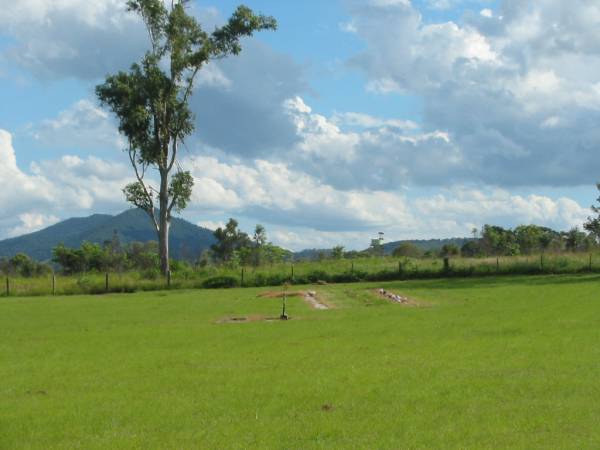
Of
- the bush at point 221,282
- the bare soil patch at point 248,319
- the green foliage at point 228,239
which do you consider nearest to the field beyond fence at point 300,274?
the bush at point 221,282

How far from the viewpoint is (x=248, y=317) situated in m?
27.8

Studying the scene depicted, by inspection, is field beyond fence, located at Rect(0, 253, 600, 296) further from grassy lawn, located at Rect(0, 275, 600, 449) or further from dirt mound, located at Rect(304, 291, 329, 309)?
grassy lawn, located at Rect(0, 275, 600, 449)

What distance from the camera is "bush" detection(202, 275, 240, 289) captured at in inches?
1965

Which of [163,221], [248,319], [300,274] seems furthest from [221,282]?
[248,319]

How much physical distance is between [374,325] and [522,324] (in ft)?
14.6

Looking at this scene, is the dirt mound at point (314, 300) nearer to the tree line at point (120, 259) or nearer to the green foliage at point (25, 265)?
the tree line at point (120, 259)

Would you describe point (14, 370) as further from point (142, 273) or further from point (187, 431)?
point (142, 273)

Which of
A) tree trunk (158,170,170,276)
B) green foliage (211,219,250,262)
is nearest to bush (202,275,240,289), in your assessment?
tree trunk (158,170,170,276)

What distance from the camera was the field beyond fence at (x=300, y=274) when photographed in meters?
48.8

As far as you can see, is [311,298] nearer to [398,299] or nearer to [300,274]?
[398,299]

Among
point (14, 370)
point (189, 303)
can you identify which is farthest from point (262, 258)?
point (14, 370)

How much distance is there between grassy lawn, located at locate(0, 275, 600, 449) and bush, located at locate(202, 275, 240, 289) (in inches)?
889

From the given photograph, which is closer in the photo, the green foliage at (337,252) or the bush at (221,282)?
the bush at (221,282)

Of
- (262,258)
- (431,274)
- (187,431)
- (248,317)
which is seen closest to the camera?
(187,431)
